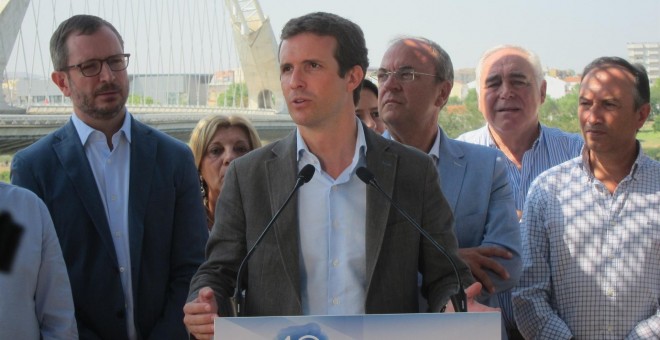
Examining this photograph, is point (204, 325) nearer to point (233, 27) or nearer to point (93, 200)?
point (93, 200)

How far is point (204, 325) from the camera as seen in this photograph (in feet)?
5.62

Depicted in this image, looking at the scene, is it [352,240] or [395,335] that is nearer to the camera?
[395,335]

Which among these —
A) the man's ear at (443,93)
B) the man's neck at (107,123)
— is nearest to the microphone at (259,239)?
the man's neck at (107,123)

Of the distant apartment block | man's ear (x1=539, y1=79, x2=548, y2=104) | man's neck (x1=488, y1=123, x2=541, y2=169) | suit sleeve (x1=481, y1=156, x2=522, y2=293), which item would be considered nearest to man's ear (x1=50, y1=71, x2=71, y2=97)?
suit sleeve (x1=481, y1=156, x2=522, y2=293)

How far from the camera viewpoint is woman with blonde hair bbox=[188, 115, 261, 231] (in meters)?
3.50

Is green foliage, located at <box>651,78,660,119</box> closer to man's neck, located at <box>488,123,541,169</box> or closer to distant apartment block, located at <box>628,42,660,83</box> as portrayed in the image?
man's neck, located at <box>488,123,541,169</box>

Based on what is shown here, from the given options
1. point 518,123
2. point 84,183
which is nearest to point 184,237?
point 84,183

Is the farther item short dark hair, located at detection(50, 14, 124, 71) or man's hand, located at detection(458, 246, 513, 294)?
short dark hair, located at detection(50, 14, 124, 71)

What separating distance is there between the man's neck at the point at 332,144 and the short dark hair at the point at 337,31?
0.39 feet

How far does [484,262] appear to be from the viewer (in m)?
2.37

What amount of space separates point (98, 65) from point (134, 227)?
19.2 inches

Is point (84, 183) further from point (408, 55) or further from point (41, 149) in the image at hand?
point (408, 55)

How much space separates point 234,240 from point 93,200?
2.39 ft

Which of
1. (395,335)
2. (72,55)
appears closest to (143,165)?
(72,55)
